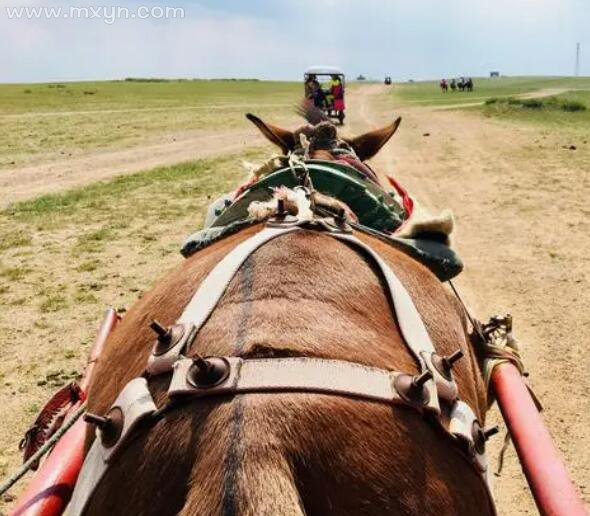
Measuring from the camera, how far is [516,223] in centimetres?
917

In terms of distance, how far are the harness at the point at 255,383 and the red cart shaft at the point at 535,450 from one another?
0.27 meters

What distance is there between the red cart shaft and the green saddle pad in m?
0.92

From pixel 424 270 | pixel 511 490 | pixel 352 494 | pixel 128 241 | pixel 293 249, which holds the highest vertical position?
pixel 293 249

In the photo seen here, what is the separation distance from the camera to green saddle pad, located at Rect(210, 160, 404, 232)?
261 centimetres

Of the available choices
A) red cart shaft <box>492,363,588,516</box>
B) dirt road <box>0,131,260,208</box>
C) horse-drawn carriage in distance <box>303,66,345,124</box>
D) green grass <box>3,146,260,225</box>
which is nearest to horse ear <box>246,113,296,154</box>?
red cart shaft <box>492,363,588,516</box>

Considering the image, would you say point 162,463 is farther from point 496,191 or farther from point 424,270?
point 496,191

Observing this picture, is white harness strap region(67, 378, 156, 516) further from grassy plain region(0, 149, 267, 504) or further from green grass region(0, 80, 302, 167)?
green grass region(0, 80, 302, 167)

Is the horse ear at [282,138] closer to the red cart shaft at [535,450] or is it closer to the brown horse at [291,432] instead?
the red cart shaft at [535,450]

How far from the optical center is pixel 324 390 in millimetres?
1254

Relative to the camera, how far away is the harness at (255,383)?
49.2 inches

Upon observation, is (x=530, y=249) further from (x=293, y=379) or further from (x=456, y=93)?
(x=456, y=93)

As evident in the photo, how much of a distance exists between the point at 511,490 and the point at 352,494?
9.83ft

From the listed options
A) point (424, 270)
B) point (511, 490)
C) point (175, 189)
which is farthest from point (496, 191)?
point (424, 270)

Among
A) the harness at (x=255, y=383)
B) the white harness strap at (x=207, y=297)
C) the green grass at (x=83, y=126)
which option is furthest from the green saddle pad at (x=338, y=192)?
the green grass at (x=83, y=126)
